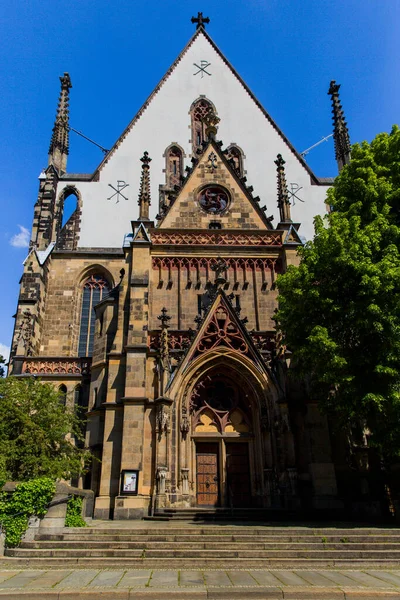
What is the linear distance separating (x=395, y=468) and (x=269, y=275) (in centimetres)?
957

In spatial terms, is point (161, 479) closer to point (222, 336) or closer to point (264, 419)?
point (264, 419)

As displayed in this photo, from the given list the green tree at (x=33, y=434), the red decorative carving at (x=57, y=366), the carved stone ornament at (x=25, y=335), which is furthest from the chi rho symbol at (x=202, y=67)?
the green tree at (x=33, y=434)

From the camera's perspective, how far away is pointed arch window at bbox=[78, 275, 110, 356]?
23.9 metres

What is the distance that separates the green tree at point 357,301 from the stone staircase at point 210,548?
3.38m

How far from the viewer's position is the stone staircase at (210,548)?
8758mm

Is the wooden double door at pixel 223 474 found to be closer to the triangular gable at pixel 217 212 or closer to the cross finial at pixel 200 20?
the triangular gable at pixel 217 212

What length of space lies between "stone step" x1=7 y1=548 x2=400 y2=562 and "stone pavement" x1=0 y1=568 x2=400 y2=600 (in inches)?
34.7

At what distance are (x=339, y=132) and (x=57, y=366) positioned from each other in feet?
74.3

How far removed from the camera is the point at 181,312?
19625 millimetres

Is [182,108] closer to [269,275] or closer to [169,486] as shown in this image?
[269,275]

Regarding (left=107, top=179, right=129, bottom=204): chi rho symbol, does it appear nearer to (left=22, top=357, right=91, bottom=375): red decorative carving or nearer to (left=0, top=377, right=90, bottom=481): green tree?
(left=22, top=357, right=91, bottom=375): red decorative carving

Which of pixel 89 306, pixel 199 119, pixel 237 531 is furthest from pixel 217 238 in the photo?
pixel 237 531

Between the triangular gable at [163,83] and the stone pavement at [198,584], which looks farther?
the triangular gable at [163,83]

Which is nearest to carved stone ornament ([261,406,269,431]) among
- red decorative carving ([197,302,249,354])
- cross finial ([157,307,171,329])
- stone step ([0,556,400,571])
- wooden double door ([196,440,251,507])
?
wooden double door ([196,440,251,507])
